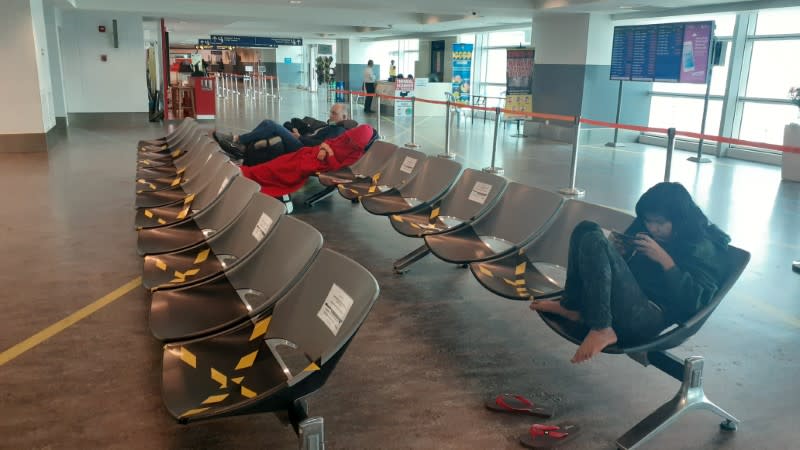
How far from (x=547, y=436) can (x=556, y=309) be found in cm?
52

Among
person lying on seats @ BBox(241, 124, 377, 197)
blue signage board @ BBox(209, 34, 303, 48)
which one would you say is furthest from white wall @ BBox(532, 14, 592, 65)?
blue signage board @ BBox(209, 34, 303, 48)

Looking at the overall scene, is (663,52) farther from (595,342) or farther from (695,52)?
(595,342)

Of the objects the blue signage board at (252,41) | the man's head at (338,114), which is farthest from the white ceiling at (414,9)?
the blue signage board at (252,41)

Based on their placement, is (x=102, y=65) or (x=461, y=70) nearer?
(x=102, y=65)

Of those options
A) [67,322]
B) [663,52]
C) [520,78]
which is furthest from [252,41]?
[67,322]

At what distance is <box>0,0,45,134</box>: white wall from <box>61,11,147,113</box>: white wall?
177 inches

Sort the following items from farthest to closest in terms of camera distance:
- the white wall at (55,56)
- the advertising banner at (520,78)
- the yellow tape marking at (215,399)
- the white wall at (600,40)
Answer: the advertising banner at (520,78)
the white wall at (55,56)
the white wall at (600,40)
the yellow tape marking at (215,399)

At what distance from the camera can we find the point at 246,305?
2.54 meters

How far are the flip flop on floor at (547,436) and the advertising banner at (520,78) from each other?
37.8 ft

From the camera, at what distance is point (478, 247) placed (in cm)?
352

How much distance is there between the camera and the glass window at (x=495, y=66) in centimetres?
1948

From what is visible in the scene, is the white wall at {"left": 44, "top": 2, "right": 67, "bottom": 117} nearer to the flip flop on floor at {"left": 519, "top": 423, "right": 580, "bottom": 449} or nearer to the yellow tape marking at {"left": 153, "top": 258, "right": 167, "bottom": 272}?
the yellow tape marking at {"left": 153, "top": 258, "right": 167, "bottom": 272}

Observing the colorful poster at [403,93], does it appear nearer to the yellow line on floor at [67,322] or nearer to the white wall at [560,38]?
the white wall at [560,38]

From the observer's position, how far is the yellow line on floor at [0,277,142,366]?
2.97 meters
